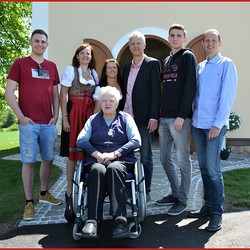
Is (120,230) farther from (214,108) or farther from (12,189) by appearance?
(12,189)

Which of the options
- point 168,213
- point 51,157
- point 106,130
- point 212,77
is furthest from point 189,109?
point 51,157

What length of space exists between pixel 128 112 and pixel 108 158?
811 mm

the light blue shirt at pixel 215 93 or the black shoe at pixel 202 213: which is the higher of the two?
the light blue shirt at pixel 215 93

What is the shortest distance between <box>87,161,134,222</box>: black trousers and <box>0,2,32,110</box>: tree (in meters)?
12.6

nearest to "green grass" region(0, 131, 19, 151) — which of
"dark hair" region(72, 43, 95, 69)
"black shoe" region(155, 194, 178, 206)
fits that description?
"dark hair" region(72, 43, 95, 69)

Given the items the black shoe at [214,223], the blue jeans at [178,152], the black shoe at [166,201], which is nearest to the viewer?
the black shoe at [214,223]

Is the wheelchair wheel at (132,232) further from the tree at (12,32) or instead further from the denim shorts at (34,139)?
the tree at (12,32)

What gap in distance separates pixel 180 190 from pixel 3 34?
519 inches

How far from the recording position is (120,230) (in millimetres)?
2541

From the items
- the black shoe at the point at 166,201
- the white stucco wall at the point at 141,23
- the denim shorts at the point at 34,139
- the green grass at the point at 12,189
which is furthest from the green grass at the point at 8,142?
the black shoe at the point at 166,201

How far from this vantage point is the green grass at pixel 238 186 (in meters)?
3.88

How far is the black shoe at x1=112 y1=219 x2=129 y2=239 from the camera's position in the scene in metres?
2.53

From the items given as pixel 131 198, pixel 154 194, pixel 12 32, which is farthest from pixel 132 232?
pixel 12 32

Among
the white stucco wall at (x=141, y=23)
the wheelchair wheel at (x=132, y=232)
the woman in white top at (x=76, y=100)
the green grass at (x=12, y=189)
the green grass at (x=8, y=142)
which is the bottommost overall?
the green grass at (x=8, y=142)
